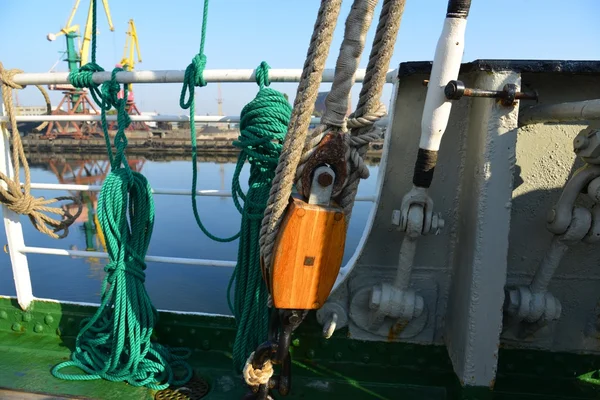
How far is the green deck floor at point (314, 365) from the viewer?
1602 mm

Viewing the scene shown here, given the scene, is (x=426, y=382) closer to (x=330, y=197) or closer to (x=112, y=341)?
(x=330, y=197)

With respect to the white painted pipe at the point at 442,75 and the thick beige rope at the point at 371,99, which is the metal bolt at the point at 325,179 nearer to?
the thick beige rope at the point at 371,99

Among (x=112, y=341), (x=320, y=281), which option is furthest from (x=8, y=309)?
(x=320, y=281)

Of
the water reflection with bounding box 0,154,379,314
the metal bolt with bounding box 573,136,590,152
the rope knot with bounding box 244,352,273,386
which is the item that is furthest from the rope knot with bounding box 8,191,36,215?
the metal bolt with bounding box 573,136,590,152

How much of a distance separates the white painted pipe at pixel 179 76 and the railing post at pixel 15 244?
0.38 metres

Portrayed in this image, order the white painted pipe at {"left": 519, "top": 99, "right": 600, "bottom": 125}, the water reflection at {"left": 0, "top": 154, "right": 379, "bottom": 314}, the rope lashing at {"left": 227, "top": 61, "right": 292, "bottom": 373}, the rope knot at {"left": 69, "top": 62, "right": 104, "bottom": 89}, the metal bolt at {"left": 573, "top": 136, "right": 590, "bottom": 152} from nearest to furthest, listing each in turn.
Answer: the white painted pipe at {"left": 519, "top": 99, "right": 600, "bottom": 125}, the metal bolt at {"left": 573, "top": 136, "right": 590, "bottom": 152}, the rope lashing at {"left": 227, "top": 61, "right": 292, "bottom": 373}, the rope knot at {"left": 69, "top": 62, "right": 104, "bottom": 89}, the water reflection at {"left": 0, "top": 154, "right": 379, "bottom": 314}

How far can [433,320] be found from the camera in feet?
5.65

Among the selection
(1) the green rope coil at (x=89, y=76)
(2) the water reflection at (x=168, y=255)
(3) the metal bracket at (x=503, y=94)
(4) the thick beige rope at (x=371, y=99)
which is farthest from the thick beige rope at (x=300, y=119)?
(2) the water reflection at (x=168, y=255)

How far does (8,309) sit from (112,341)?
28.7 inches

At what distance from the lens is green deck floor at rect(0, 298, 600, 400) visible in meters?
1.60

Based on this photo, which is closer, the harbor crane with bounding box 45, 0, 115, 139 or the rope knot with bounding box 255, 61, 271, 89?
the rope knot with bounding box 255, 61, 271, 89

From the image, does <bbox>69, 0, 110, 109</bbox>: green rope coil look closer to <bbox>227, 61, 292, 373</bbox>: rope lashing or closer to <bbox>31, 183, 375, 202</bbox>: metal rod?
<bbox>31, 183, 375, 202</bbox>: metal rod

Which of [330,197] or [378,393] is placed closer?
[330,197]

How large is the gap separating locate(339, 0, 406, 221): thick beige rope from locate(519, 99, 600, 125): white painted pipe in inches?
23.6
